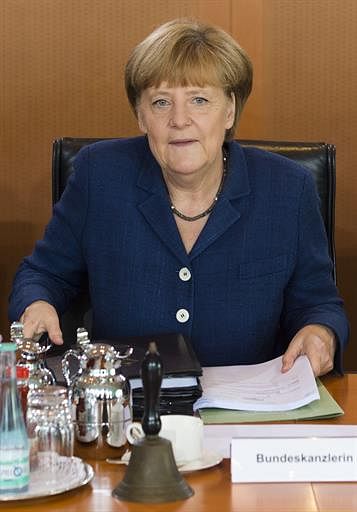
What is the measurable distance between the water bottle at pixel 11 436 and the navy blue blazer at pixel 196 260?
0.85 metres

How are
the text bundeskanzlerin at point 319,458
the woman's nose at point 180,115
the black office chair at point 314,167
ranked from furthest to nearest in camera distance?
the black office chair at point 314,167
the woman's nose at point 180,115
the text bundeskanzlerin at point 319,458

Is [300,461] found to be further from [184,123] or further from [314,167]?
[314,167]

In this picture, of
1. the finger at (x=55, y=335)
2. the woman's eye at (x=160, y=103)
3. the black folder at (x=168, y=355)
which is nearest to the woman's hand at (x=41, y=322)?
the finger at (x=55, y=335)

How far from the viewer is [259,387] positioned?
194cm

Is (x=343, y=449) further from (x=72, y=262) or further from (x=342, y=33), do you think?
(x=342, y=33)

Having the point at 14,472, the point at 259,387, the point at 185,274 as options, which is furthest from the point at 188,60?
the point at 14,472

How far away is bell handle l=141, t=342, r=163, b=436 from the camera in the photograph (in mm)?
1422

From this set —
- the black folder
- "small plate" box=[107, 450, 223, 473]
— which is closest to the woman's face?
the black folder

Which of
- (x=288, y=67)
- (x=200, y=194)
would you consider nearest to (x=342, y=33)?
(x=288, y=67)

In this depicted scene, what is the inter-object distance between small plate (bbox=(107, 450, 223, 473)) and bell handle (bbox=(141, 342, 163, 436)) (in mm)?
122

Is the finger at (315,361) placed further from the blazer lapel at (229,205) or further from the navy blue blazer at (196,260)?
the blazer lapel at (229,205)

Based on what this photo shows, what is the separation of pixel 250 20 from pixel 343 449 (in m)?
2.42

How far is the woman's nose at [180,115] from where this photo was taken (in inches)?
90.9

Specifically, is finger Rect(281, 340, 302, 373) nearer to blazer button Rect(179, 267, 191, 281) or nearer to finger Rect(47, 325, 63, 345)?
blazer button Rect(179, 267, 191, 281)
